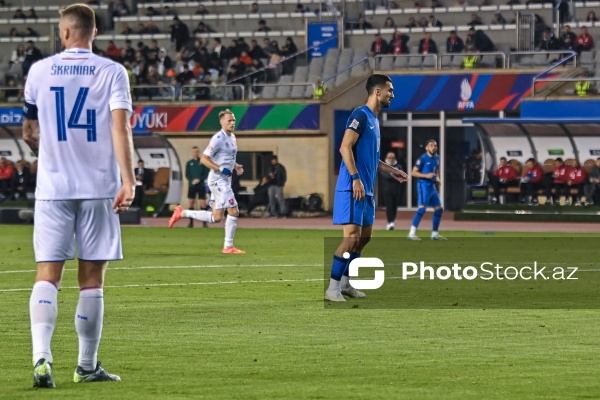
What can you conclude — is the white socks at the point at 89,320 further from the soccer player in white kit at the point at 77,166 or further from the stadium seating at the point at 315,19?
the stadium seating at the point at 315,19

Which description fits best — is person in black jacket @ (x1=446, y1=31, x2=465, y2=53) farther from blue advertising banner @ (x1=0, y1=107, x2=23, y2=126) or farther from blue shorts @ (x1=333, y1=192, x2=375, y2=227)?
blue shorts @ (x1=333, y1=192, x2=375, y2=227)

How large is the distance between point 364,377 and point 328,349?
5.19 feet

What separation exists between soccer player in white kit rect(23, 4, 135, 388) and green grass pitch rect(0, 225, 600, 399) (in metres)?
0.70

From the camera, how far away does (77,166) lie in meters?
8.77

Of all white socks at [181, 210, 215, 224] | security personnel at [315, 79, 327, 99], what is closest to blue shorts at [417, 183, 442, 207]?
white socks at [181, 210, 215, 224]

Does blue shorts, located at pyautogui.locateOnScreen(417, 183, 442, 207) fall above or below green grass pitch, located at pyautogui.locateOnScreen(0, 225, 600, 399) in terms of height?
above

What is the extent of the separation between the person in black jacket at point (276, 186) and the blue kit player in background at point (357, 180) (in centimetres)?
2930

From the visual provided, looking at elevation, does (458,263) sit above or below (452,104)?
below

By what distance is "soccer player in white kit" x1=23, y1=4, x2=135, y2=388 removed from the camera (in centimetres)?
875

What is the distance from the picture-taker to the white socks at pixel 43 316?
28.4ft

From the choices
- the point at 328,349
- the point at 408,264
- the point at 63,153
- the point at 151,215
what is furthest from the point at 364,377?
the point at 151,215

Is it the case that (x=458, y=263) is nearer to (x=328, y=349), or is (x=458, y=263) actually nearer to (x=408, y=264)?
(x=408, y=264)

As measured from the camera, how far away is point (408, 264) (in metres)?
22.5

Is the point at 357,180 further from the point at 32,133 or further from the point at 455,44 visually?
the point at 455,44
